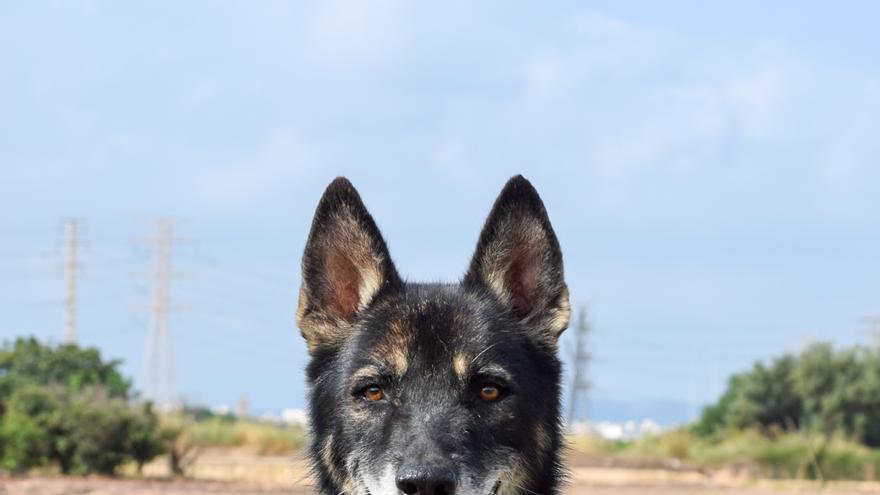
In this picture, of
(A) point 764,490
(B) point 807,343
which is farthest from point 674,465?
(B) point 807,343

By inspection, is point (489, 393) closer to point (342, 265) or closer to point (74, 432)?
point (342, 265)

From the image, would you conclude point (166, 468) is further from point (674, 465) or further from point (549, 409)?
point (549, 409)

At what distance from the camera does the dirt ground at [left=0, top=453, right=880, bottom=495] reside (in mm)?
18125

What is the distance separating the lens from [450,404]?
17.8ft

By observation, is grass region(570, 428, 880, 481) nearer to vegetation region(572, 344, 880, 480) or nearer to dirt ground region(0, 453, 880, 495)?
dirt ground region(0, 453, 880, 495)

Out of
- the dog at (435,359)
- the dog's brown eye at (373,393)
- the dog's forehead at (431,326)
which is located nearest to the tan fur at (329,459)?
the dog at (435,359)

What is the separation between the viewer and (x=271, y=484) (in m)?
21.1

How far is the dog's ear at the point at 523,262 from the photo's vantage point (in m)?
6.03

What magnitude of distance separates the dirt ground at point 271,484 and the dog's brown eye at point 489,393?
9.83 meters

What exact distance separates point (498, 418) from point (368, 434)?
57 centimetres

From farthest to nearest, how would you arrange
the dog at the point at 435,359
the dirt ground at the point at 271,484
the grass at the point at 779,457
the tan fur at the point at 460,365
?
the grass at the point at 779,457 < the dirt ground at the point at 271,484 < the tan fur at the point at 460,365 < the dog at the point at 435,359

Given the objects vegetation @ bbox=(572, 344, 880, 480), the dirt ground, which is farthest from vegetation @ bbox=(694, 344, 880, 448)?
the dirt ground

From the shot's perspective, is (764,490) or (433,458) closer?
(433,458)

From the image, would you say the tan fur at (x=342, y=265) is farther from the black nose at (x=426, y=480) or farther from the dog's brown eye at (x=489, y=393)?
the black nose at (x=426, y=480)
